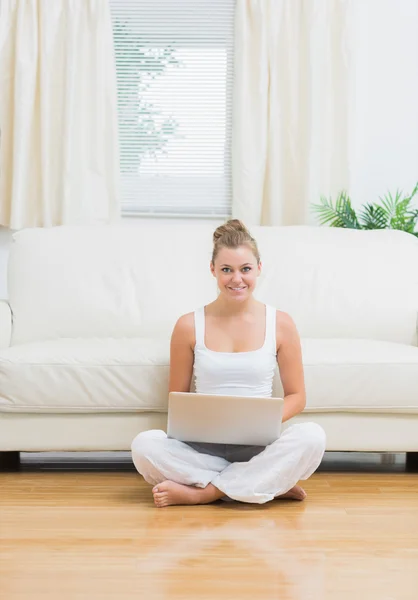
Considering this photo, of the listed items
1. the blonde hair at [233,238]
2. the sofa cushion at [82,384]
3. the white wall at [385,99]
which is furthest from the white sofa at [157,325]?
the white wall at [385,99]

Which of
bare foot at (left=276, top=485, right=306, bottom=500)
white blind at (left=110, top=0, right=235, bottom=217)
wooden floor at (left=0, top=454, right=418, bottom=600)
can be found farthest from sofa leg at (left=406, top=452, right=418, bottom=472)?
white blind at (left=110, top=0, right=235, bottom=217)

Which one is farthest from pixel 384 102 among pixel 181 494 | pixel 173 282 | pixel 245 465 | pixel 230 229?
pixel 181 494

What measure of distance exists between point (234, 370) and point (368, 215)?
6.19ft

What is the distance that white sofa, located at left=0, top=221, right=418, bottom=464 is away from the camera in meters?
2.75

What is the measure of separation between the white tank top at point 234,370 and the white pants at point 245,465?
0.18 metres

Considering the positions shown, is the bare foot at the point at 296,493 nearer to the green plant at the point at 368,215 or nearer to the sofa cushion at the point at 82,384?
the sofa cushion at the point at 82,384

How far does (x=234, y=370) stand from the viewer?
2541mm

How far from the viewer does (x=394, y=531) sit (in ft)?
7.20

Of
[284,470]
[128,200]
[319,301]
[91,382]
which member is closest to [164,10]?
[128,200]

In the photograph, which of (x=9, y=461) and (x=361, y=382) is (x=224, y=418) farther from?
(x=9, y=461)

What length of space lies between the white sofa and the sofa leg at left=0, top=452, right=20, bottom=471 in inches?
7.5

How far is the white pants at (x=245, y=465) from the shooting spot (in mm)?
2418

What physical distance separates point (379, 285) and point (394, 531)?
4.61 ft

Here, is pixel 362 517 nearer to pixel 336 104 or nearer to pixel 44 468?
pixel 44 468
